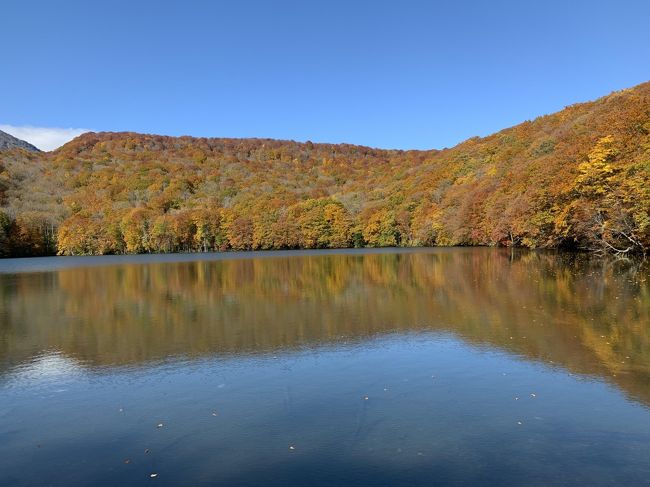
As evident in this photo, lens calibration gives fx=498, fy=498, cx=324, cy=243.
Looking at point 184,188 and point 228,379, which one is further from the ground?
point 184,188

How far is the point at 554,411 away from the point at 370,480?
322 centimetres

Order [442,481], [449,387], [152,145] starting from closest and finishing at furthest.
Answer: [442,481] < [449,387] < [152,145]

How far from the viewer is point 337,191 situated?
5059 inches

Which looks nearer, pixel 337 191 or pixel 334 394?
pixel 334 394

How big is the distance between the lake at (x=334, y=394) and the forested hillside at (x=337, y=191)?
20.8 m

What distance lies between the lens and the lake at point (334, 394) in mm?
5465

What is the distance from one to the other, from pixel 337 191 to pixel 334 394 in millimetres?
121722

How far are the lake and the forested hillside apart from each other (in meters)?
20.8

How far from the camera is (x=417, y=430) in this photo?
6.30 m

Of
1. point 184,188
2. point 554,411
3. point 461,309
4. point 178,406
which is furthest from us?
point 184,188

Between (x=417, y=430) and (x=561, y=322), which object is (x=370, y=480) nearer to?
(x=417, y=430)

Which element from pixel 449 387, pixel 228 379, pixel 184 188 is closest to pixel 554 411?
pixel 449 387

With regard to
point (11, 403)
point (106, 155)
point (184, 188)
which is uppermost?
point (106, 155)

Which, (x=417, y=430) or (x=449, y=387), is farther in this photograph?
(x=449, y=387)
